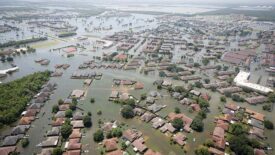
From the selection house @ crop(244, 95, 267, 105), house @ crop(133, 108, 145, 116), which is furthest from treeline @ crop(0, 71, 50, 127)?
house @ crop(244, 95, 267, 105)

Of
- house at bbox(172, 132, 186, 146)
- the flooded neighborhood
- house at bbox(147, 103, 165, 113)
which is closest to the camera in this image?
the flooded neighborhood

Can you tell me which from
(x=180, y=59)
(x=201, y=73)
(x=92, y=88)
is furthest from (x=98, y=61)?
(x=201, y=73)

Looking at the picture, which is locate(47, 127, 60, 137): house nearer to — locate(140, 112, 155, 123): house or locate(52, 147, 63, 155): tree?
locate(52, 147, 63, 155): tree

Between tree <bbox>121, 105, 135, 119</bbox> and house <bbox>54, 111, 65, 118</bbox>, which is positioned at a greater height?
tree <bbox>121, 105, 135, 119</bbox>

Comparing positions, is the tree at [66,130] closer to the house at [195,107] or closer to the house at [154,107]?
the house at [154,107]

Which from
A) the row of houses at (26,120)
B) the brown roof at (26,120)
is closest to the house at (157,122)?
the row of houses at (26,120)
